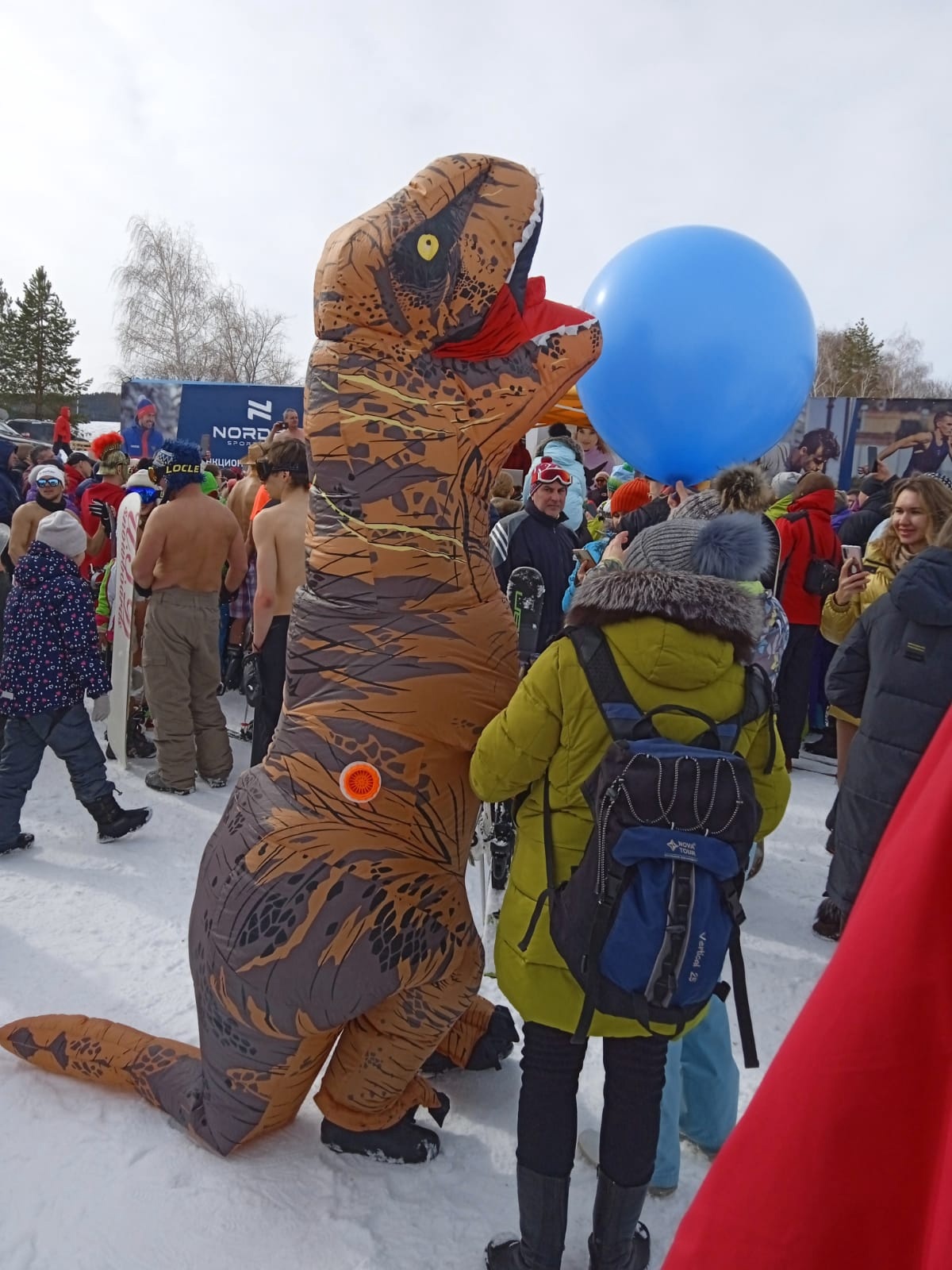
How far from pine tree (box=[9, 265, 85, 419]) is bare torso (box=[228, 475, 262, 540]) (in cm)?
3424

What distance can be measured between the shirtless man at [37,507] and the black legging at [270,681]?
1368mm

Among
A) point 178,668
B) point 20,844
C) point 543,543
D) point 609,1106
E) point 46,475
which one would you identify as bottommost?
point 20,844

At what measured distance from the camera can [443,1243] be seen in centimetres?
213

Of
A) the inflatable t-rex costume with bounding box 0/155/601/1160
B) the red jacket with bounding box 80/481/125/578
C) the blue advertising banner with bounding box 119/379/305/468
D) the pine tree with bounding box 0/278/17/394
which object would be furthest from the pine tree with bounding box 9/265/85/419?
the inflatable t-rex costume with bounding box 0/155/601/1160

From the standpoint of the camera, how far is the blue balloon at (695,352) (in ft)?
9.45

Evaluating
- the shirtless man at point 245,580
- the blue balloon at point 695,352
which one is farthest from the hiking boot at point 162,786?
the blue balloon at point 695,352

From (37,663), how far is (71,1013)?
5.59 ft

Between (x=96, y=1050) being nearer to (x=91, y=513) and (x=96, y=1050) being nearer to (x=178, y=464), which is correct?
(x=178, y=464)

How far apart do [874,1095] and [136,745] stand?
18.8 feet

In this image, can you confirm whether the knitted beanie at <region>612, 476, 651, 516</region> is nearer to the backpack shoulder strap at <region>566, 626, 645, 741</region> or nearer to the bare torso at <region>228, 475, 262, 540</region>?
the bare torso at <region>228, 475, 262, 540</region>

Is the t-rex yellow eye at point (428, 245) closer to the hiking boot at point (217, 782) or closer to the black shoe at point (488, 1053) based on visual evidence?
the black shoe at point (488, 1053)

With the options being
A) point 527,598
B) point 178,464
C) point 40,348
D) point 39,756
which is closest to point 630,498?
point 527,598

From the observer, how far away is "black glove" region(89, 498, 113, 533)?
6.65m

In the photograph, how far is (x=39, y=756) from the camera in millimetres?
4277
